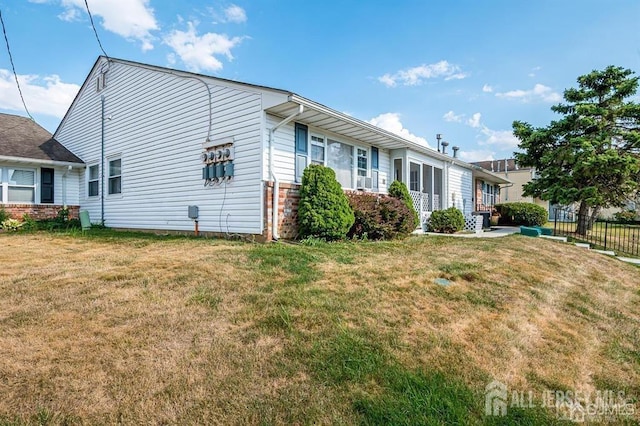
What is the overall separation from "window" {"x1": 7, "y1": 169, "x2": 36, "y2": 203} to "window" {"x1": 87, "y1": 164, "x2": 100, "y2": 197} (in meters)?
1.66

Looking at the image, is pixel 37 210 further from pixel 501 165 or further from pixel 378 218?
pixel 501 165

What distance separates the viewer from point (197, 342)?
2848 mm

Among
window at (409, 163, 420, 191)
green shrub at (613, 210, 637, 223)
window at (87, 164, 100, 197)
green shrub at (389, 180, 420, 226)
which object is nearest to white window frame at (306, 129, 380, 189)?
green shrub at (389, 180, 420, 226)

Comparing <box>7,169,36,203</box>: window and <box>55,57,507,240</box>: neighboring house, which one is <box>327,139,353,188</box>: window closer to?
<box>55,57,507,240</box>: neighboring house

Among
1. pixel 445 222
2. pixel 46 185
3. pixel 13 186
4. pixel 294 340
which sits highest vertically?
pixel 46 185

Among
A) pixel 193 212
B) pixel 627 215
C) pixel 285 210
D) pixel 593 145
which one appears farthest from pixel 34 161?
pixel 627 215

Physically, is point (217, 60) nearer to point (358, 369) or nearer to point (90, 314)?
point (90, 314)

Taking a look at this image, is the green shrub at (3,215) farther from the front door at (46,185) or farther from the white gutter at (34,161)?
the white gutter at (34,161)

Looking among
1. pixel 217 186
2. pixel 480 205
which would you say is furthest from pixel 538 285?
pixel 480 205

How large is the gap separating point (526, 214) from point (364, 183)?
13474 mm

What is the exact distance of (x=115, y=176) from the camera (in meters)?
11.7

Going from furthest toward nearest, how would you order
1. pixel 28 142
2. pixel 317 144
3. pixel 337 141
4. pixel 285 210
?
pixel 28 142
pixel 337 141
pixel 317 144
pixel 285 210

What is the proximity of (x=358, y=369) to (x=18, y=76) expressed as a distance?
1186cm

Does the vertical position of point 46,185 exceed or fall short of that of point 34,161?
it falls short
